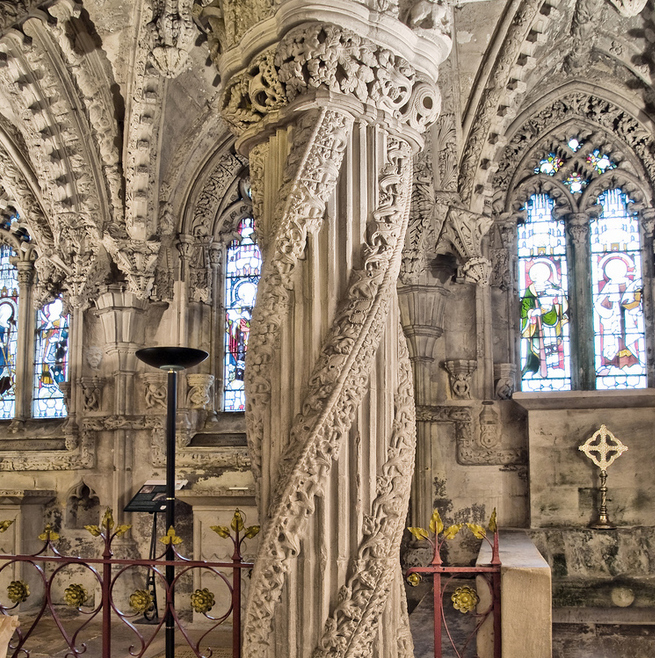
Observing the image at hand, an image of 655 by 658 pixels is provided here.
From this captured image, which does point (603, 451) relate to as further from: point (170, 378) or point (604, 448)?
point (170, 378)

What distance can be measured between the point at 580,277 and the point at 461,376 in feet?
5.49

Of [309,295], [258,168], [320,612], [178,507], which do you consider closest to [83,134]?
[178,507]

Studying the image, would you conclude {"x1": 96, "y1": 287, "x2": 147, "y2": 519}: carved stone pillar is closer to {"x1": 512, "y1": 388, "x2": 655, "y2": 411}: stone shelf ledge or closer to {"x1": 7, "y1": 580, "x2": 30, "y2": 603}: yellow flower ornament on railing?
A: {"x1": 512, "y1": 388, "x2": 655, "y2": 411}: stone shelf ledge

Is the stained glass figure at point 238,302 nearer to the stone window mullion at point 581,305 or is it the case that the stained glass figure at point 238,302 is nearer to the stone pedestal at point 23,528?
the stone pedestal at point 23,528

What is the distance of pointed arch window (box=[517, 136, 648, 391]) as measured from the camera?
860cm

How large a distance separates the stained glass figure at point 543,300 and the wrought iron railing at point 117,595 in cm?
347

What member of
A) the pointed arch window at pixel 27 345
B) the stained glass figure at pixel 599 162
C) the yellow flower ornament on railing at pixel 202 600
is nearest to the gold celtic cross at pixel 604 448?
the stained glass figure at pixel 599 162

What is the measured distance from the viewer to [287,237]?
2.87 meters

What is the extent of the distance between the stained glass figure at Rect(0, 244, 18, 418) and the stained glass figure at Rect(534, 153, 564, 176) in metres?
6.66

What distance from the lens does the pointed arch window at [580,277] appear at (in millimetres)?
8602

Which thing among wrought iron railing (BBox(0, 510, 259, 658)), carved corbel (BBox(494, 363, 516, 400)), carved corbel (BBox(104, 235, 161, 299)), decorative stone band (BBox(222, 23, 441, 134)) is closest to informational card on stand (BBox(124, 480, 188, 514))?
wrought iron railing (BBox(0, 510, 259, 658))

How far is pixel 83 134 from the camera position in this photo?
8.78 meters

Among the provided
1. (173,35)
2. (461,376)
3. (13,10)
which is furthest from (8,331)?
(461,376)

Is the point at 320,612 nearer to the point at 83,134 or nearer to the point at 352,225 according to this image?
the point at 352,225
